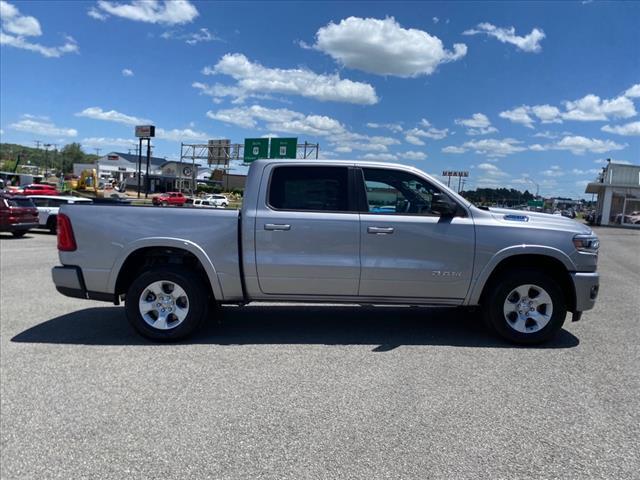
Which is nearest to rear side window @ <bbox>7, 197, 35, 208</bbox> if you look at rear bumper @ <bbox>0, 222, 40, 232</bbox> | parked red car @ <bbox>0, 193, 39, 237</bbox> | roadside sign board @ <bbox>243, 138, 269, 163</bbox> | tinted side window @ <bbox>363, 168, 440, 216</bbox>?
parked red car @ <bbox>0, 193, 39, 237</bbox>

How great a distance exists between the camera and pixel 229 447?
11.1ft

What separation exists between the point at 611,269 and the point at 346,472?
1284cm

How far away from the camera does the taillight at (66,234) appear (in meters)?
5.57

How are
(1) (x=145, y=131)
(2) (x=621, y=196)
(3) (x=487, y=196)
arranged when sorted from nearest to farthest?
(3) (x=487, y=196) < (2) (x=621, y=196) < (1) (x=145, y=131)

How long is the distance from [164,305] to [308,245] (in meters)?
1.70

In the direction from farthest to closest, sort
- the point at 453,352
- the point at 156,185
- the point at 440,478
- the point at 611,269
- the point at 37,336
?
the point at 156,185, the point at 611,269, the point at 37,336, the point at 453,352, the point at 440,478

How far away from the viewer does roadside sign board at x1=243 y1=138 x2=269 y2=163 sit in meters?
40.2

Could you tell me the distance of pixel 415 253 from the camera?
215 inches

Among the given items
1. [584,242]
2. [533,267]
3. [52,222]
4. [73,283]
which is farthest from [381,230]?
[52,222]

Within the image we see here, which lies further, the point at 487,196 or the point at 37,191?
the point at 37,191

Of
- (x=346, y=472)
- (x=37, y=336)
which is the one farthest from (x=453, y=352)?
(x=37, y=336)

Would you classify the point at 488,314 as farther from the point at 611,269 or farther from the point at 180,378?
the point at 611,269

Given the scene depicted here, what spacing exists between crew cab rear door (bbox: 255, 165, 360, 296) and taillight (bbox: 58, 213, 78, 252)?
2.02 m

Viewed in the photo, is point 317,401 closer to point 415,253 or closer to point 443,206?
point 415,253
